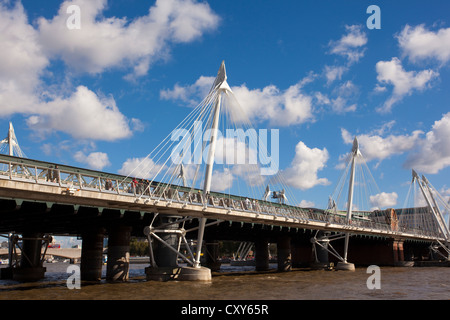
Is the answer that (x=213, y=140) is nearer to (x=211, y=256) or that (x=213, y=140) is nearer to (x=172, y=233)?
(x=172, y=233)

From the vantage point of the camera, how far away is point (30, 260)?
49250 mm

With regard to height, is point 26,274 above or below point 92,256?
below

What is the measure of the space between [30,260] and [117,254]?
1774cm

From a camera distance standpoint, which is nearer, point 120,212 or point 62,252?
point 120,212

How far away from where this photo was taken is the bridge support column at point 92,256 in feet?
133

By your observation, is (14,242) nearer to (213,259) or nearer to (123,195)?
(123,195)

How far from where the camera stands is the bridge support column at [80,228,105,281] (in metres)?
40.6

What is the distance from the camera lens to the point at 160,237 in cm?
3741

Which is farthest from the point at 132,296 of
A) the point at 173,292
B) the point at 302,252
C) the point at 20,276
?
the point at 302,252

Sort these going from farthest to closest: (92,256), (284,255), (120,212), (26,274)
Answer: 1. (284,255)
2. (26,274)
3. (92,256)
4. (120,212)

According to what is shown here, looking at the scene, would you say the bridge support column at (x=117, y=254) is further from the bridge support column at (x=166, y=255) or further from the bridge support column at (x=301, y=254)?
the bridge support column at (x=301, y=254)

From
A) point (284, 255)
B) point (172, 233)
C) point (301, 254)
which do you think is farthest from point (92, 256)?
point (301, 254)

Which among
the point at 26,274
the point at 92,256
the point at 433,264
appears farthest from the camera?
the point at 433,264

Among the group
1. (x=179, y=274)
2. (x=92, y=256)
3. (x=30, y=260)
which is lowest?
(x=30, y=260)
